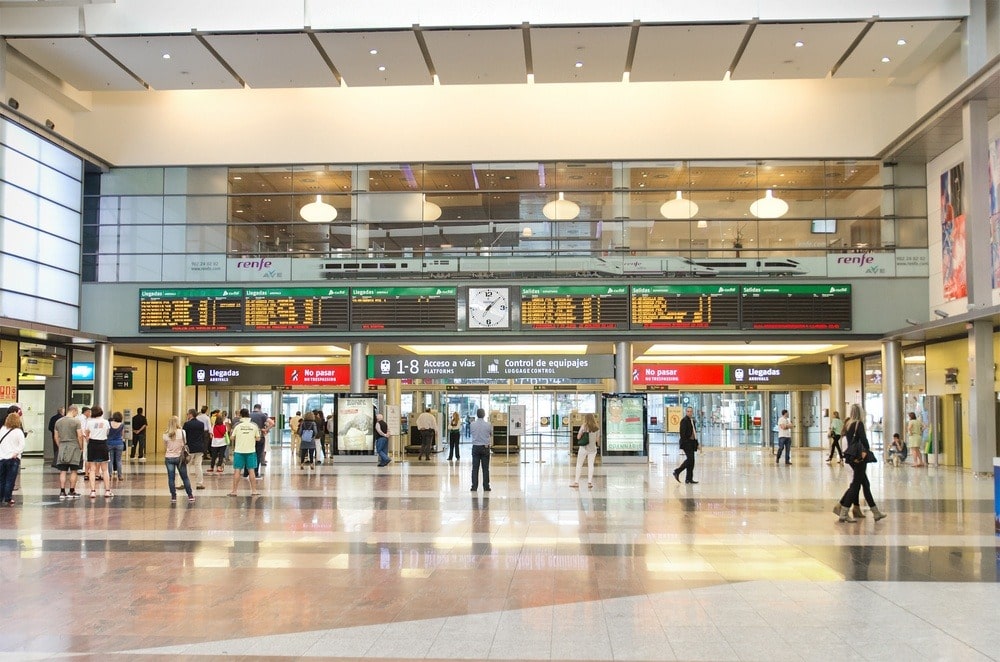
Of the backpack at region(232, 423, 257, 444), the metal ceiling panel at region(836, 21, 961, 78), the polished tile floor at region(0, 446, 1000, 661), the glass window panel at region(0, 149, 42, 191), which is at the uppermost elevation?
the metal ceiling panel at region(836, 21, 961, 78)

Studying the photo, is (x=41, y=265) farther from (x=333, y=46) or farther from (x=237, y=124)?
(x=333, y=46)

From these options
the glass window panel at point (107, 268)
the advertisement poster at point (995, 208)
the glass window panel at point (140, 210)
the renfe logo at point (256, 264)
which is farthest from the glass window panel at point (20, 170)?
the advertisement poster at point (995, 208)

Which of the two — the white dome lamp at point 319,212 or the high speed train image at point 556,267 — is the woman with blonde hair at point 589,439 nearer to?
the high speed train image at point 556,267

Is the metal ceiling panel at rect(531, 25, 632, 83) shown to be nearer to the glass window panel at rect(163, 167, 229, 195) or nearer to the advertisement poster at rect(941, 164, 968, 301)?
the advertisement poster at rect(941, 164, 968, 301)

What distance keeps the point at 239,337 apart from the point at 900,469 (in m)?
18.1

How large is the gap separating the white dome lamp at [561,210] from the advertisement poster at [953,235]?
973cm

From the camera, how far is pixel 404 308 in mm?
25750

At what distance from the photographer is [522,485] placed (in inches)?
709

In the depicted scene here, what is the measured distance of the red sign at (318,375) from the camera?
97.2 feet

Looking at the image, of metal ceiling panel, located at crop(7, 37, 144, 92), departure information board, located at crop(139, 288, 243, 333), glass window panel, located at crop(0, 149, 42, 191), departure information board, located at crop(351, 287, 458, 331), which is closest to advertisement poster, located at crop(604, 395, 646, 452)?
departure information board, located at crop(351, 287, 458, 331)

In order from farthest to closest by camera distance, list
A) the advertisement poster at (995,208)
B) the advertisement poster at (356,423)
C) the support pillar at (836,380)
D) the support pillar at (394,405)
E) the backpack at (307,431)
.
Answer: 1. the support pillar at (836,380)
2. the support pillar at (394,405)
3. the advertisement poster at (356,423)
4. the backpack at (307,431)
5. the advertisement poster at (995,208)

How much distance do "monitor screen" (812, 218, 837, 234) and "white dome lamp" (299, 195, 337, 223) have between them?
1380 centimetres

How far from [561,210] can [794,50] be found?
24.6ft

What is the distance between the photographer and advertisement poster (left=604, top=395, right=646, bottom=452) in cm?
2552
